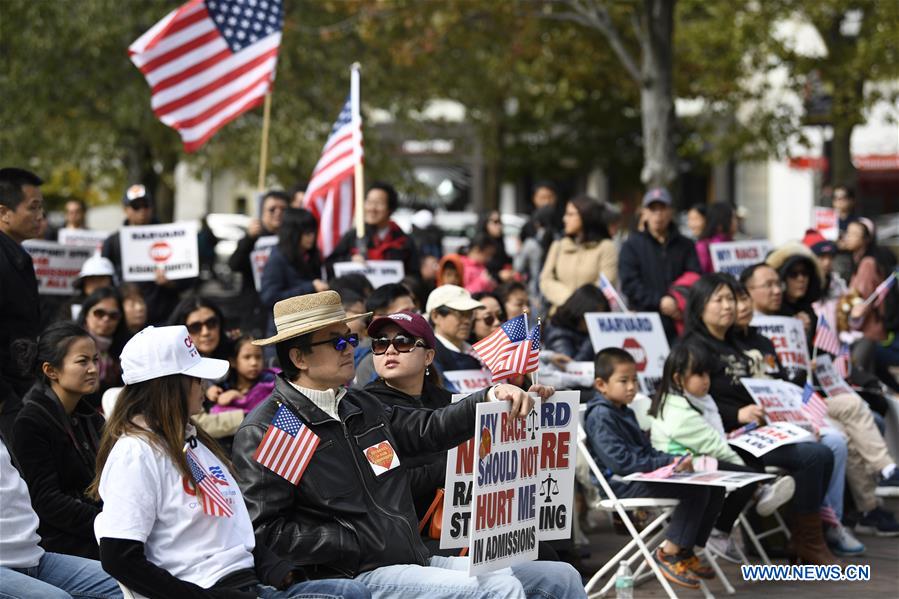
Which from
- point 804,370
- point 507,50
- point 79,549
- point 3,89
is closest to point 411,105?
point 507,50

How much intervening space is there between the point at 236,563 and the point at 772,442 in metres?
4.42

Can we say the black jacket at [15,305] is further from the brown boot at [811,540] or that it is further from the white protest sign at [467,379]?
the brown boot at [811,540]

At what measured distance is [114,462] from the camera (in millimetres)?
4578

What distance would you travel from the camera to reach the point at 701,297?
29.5ft

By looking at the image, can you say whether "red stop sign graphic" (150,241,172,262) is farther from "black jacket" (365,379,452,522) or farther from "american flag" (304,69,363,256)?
"black jacket" (365,379,452,522)

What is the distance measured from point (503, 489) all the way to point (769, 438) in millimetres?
3747

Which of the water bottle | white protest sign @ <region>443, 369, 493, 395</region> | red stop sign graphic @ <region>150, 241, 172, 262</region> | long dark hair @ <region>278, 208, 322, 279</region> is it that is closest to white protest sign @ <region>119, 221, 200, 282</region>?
red stop sign graphic @ <region>150, 241, 172, 262</region>

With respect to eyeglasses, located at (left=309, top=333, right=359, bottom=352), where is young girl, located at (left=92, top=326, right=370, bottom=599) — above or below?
below

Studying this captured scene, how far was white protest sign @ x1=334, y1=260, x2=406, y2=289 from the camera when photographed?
11.0m

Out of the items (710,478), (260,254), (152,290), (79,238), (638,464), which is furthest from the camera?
(79,238)

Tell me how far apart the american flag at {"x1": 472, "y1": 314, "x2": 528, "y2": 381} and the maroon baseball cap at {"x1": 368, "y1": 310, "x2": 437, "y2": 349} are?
43 centimetres

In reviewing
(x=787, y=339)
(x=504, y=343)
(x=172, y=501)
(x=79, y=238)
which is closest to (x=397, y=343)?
(x=504, y=343)

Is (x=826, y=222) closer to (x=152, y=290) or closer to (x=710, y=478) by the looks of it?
(x=152, y=290)

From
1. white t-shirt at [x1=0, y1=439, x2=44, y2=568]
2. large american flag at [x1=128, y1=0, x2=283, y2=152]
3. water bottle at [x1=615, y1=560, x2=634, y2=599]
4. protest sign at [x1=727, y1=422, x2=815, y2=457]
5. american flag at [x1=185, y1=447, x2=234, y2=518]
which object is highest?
large american flag at [x1=128, y1=0, x2=283, y2=152]
